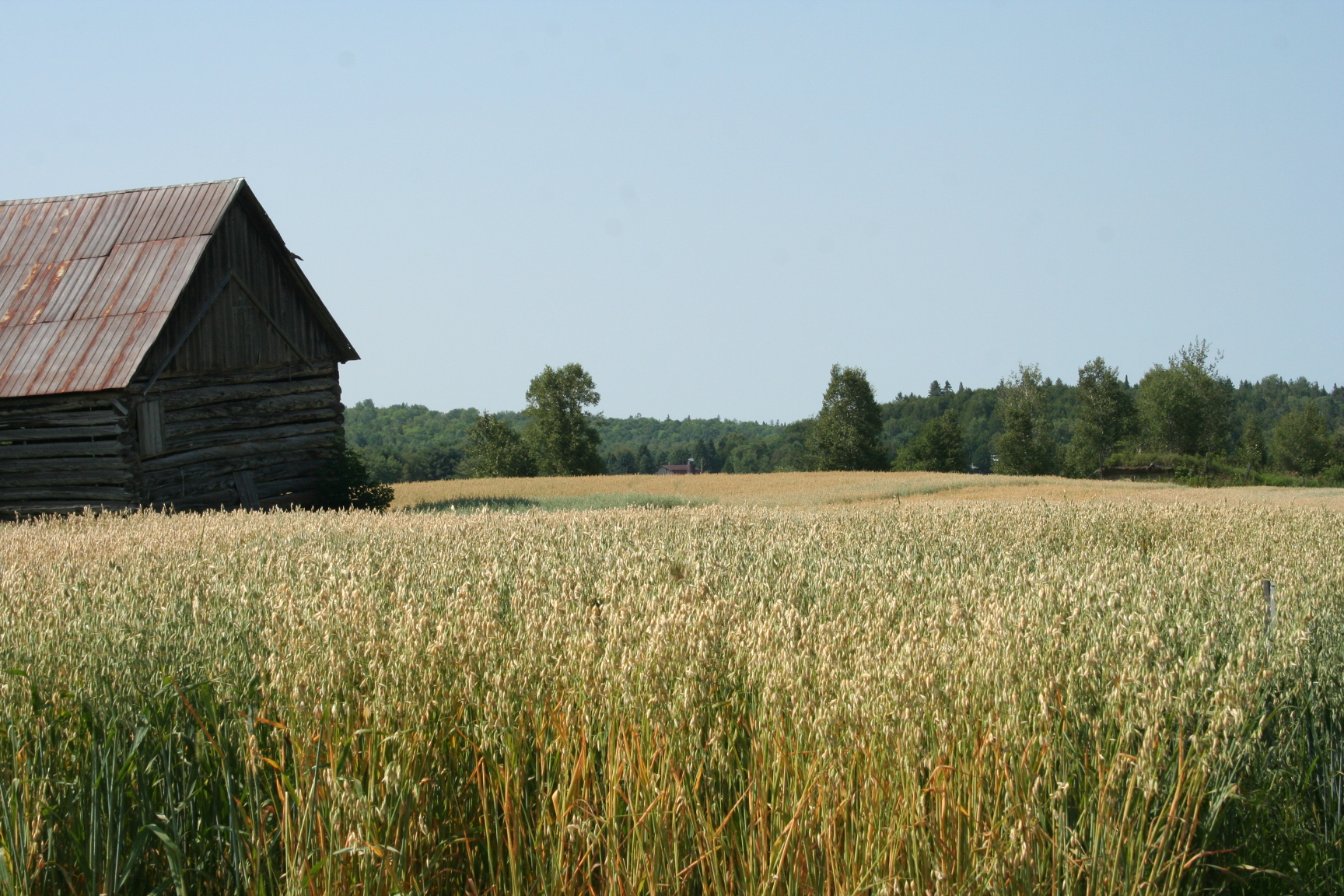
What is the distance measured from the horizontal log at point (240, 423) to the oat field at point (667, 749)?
1408 cm

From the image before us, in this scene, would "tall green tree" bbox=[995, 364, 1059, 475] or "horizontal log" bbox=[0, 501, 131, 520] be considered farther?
"tall green tree" bbox=[995, 364, 1059, 475]

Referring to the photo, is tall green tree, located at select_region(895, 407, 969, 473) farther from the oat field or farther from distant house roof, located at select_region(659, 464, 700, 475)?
the oat field

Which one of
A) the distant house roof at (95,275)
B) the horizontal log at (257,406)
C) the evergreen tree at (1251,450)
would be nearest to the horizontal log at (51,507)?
the horizontal log at (257,406)

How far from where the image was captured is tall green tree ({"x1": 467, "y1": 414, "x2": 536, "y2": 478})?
64.8 meters

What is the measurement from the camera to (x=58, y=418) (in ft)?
53.3

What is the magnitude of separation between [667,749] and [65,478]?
17004mm

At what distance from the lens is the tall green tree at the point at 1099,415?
233 ft

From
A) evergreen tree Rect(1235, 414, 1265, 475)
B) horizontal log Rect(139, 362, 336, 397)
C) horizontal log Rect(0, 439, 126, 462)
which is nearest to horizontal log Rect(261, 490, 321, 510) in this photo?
horizontal log Rect(139, 362, 336, 397)

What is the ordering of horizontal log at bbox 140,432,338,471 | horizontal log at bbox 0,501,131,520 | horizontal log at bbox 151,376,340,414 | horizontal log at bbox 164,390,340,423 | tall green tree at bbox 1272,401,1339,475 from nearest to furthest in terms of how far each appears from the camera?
1. horizontal log at bbox 0,501,131,520
2. horizontal log at bbox 140,432,338,471
3. horizontal log at bbox 151,376,340,414
4. horizontal log at bbox 164,390,340,423
5. tall green tree at bbox 1272,401,1339,475

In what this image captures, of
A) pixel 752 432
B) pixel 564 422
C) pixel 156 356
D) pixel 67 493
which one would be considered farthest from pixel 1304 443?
pixel 752 432

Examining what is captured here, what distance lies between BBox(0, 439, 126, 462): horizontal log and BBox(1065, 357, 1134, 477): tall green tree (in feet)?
222

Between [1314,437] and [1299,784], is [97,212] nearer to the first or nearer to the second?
[1299,784]

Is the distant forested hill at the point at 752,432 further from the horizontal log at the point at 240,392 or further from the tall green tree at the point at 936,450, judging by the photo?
the horizontal log at the point at 240,392

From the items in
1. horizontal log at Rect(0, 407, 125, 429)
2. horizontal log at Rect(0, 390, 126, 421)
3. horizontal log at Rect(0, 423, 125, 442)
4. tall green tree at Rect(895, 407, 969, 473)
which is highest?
horizontal log at Rect(0, 390, 126, 421)
